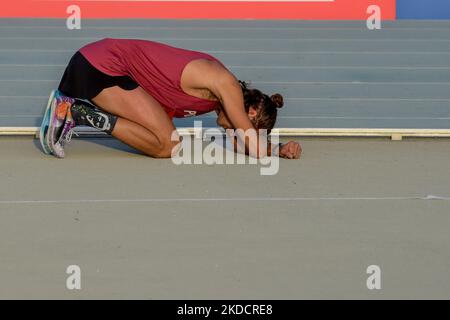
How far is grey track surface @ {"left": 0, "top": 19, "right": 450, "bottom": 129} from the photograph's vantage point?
775 centimetres

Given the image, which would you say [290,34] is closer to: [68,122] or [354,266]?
[68,122]

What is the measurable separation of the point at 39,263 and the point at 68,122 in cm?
220

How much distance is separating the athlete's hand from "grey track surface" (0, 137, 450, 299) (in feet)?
0.16

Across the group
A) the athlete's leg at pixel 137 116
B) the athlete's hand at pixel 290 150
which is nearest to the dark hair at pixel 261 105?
the athlete's hand at pixel 290 150

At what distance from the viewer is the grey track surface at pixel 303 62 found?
305 inches

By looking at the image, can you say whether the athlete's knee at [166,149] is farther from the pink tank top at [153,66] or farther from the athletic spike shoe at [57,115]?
the athletic spike shoe at [57,115]

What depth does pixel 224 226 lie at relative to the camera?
195 inches

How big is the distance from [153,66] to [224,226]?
5.57ft

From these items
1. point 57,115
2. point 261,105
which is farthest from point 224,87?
point 57,115

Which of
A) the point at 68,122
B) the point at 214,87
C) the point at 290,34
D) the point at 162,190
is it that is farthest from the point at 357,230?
the point at 290,34

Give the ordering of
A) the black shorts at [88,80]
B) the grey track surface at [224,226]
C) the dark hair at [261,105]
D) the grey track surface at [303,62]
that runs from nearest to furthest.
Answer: the grey track surface at [224,226], the dark hair at [261,105], the black shorts at [88,80], the grey track surface at [303,62]

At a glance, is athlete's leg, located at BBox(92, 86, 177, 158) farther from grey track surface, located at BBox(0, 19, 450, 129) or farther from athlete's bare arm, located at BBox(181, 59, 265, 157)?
grey track surface, located at BBox(0, 19, 450, 129)

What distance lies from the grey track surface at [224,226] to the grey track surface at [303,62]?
93cm

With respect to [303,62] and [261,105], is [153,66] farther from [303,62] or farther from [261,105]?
[303,62]
